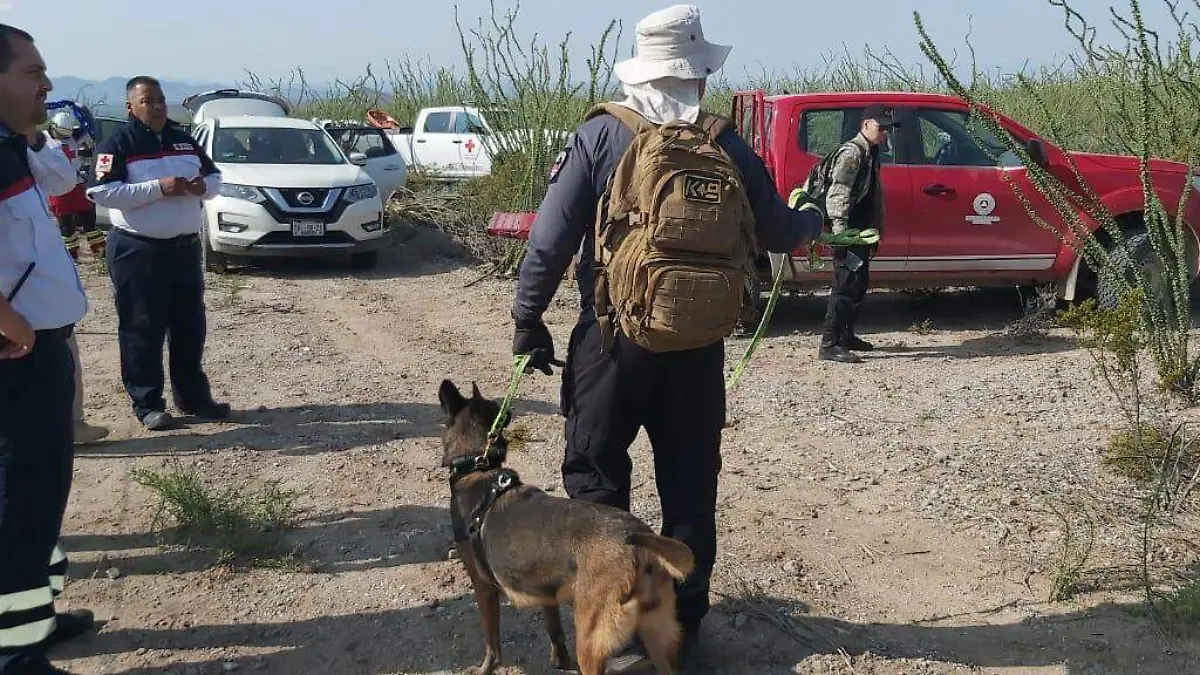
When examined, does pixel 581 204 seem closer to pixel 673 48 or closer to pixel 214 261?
pixel 673 48

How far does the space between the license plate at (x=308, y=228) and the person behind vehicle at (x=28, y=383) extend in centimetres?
738

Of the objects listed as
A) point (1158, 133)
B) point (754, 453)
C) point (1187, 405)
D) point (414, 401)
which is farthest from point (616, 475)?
point (1158, 133)

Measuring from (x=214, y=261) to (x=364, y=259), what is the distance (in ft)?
5.08

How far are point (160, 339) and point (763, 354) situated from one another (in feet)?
12.8

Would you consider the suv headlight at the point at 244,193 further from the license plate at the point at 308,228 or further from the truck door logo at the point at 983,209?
the truck door logo at the point at 983,209

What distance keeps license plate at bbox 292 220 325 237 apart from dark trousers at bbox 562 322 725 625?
783cm

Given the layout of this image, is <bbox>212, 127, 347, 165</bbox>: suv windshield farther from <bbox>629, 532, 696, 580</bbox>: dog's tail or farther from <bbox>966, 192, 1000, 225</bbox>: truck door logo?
<bbox>629, 532, 696, 580</bbox>: dog's tail

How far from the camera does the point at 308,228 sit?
1032cm

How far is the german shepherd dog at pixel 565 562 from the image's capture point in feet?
8.93

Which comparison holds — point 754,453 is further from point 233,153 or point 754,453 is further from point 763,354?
point 233,153

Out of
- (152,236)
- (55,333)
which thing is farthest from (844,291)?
(55,333)

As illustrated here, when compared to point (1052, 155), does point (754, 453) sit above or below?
below

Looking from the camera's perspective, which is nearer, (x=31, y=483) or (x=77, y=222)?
(x=31, y=483)

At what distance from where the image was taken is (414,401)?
6133mm
